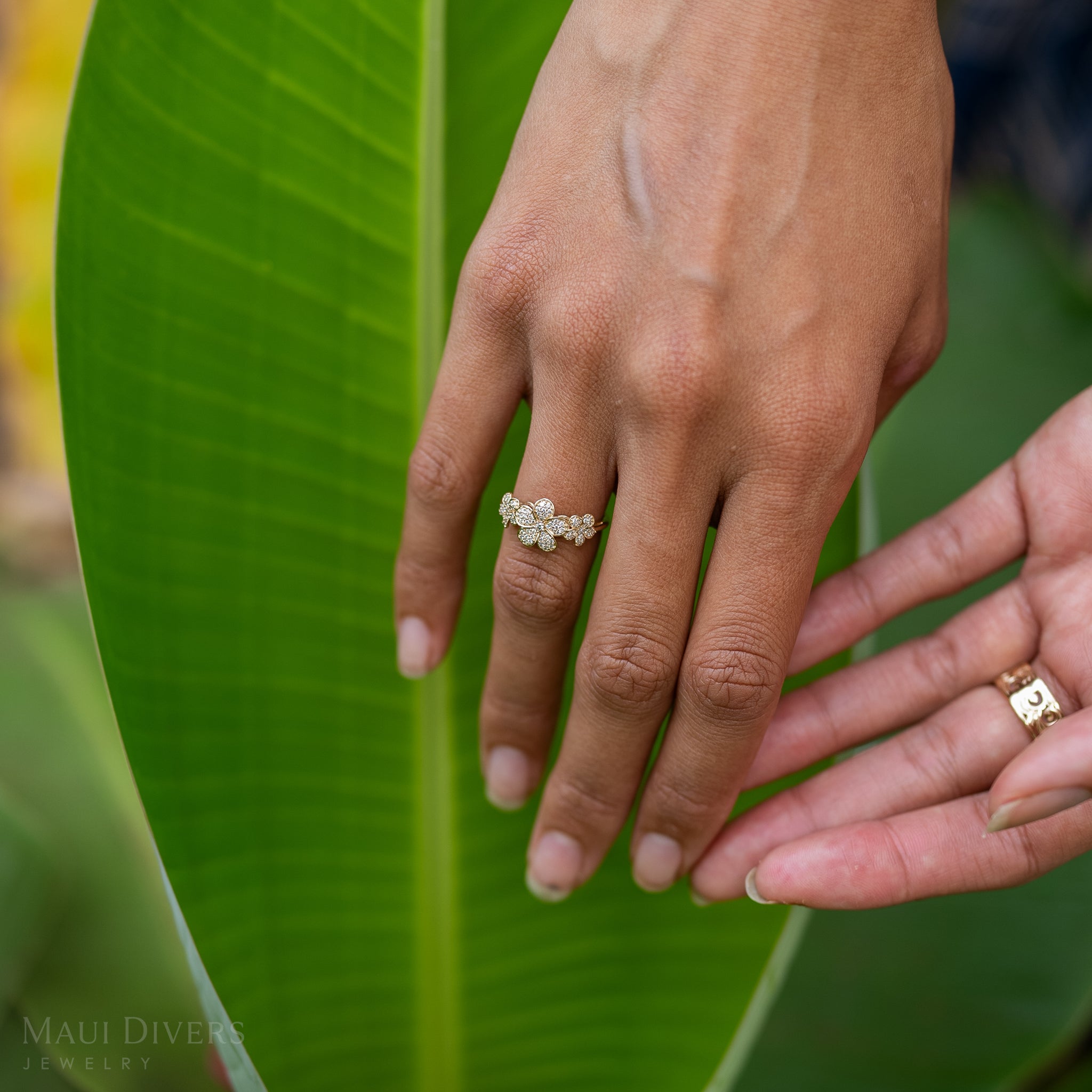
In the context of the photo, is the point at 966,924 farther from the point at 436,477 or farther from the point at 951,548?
the point at 436,477

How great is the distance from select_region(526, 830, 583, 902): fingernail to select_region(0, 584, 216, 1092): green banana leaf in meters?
0.43

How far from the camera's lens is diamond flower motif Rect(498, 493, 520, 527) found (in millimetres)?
528

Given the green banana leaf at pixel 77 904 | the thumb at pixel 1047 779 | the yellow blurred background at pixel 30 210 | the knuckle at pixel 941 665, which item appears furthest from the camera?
the yellow blurred background at pixel 30 210

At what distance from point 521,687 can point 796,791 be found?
204mm

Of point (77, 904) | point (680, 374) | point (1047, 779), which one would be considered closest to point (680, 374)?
point (680, 374)

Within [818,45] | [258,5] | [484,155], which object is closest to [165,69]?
[258,5]

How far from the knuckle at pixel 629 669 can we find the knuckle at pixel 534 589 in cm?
3

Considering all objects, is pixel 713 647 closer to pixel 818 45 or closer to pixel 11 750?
→ pixel 818 45

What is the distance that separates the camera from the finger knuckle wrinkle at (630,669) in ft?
1.69

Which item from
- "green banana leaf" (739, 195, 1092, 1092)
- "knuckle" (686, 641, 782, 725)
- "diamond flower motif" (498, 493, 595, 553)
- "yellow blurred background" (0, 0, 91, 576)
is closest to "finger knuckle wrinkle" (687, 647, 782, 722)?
"knuckle" (686, 641, 782, 725)

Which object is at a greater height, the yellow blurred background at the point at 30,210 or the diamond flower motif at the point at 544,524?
the diamond flower motif at the point at 544,524

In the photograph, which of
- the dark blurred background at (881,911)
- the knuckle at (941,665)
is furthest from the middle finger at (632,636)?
the dark blurred background at (881,911)

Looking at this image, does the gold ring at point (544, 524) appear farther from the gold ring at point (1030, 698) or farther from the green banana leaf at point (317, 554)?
the gold ring at point (1030, 698)

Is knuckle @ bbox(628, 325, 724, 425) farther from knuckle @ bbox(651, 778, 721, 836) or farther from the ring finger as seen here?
knuckle @ bbox(651, 778, 721, 836)
